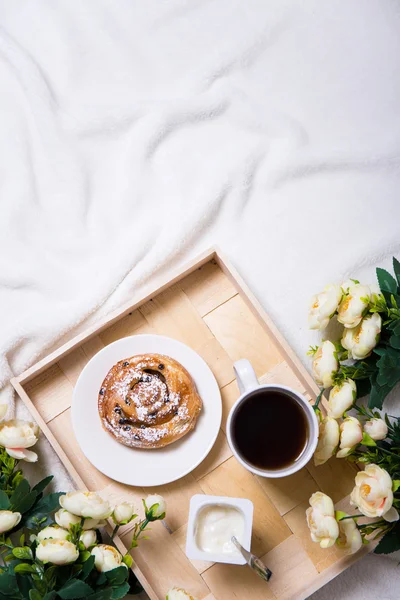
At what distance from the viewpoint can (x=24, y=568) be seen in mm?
1033

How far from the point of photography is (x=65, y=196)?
1367 mm

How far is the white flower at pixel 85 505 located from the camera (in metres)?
1.06

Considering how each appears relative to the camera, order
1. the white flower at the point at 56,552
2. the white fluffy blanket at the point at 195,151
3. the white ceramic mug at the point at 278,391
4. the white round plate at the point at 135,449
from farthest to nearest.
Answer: the white fluffy blanket at the point at 195,151 < the white round plate at the point at 135,449 < the white ceramic mug at the point at 278,391 < the white flower at the point at 56,552

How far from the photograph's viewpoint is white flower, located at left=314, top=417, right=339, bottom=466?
113 cm

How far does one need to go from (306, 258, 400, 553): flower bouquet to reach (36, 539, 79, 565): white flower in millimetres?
425

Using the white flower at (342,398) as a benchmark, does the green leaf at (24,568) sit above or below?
above

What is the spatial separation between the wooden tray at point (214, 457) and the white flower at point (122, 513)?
3.4 inches

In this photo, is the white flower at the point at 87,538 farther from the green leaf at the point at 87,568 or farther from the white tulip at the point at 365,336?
the white tulip at the point at 365,336

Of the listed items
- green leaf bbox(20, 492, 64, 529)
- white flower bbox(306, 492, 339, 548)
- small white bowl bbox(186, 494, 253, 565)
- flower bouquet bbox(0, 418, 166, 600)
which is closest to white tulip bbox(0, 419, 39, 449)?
flower bouquet bbox(0, 418, 166, 600)

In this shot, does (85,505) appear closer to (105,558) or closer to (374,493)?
(105,558)

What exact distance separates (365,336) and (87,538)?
63cm

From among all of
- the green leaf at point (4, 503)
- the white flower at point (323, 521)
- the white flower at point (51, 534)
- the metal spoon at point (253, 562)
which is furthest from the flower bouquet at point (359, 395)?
the green leaf at point (4, 503)

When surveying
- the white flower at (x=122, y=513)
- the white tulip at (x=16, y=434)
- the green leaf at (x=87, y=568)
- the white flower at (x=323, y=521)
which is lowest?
the white flower at (x=323, y=521)

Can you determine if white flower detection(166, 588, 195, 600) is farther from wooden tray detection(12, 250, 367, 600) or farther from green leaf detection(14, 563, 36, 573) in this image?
green leaf detection(14, 563, 36, 573)
